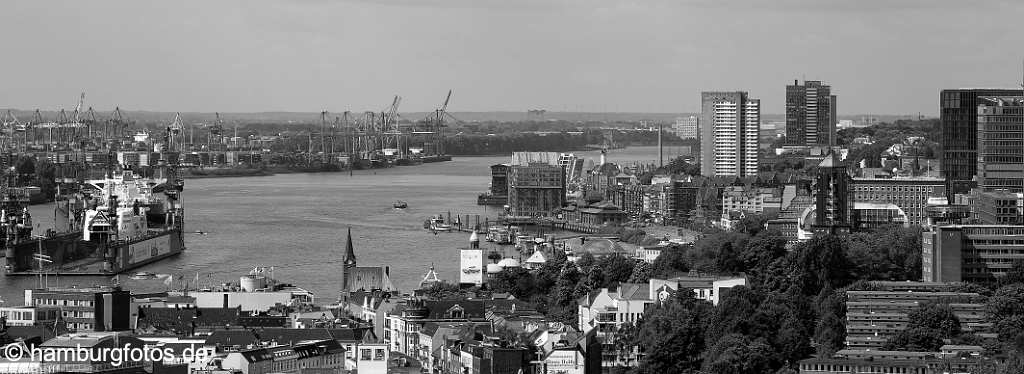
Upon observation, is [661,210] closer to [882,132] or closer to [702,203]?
[702,203]

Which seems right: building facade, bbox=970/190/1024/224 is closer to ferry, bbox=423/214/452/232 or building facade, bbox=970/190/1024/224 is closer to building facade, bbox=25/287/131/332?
building facade, bbox=25/287/131/332

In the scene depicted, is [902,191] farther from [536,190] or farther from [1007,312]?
[536,190]

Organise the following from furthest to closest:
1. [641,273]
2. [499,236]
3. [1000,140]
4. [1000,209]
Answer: [499,236] → [1000,140] → [1000,209] → [641,273]

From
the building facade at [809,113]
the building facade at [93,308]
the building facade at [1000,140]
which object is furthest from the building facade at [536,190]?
the building facade at [93,308]

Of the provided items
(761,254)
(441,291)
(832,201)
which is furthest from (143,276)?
(832,201)

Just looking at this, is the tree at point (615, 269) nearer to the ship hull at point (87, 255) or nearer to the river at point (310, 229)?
the river at point (310, 229)

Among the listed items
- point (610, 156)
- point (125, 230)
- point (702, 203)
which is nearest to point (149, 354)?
point (125, 230)
